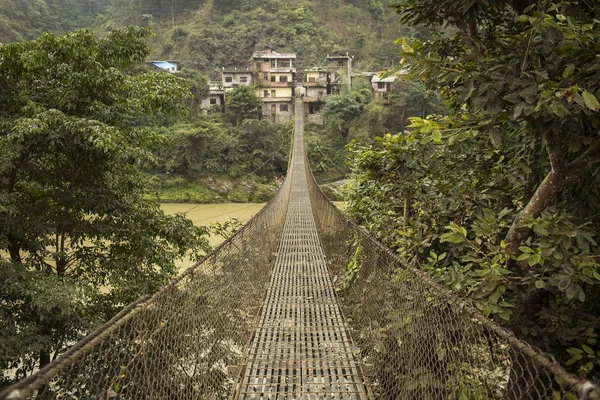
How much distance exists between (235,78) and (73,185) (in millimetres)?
17382

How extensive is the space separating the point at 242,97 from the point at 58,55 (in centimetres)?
1444

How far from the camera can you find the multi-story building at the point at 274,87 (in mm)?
19203

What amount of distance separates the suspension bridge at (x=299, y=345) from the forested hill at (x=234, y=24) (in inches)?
817

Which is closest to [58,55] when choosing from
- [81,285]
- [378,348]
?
[81,285]

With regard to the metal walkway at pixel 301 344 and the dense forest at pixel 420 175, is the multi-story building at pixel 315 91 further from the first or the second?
the metal walkway at pixel 301 344

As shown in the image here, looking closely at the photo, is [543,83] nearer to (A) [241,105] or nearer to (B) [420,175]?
(B) [420,175]

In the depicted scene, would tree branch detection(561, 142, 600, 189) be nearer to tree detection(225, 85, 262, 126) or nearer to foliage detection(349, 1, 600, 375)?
foliage detection(349, 1, 600, 375)

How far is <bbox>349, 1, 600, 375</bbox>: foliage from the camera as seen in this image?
97 centimetres

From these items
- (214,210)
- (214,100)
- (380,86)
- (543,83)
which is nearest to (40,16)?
(214,100)

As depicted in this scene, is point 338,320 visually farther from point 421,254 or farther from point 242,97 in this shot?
point 242,97

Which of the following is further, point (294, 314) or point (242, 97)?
point (242, 97)

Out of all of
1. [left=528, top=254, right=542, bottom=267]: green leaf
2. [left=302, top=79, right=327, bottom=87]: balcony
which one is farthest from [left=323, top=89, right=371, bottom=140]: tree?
[left=528, top=254, right=542, bottom=267]: green leaf

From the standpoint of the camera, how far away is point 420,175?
1921 millimetres

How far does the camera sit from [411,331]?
149cm
